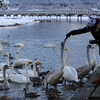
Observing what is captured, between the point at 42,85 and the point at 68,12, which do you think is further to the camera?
the point at 68,12

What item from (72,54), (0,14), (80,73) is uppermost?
(80,73)

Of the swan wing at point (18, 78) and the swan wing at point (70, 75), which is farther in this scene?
the swan wing at point (18, 78)

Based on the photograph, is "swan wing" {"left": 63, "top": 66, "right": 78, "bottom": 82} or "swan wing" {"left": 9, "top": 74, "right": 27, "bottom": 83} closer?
"swan wing" {"left": 63, "top": 66, "right": 78, "bottom": 82}

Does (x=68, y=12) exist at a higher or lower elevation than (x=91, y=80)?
lower

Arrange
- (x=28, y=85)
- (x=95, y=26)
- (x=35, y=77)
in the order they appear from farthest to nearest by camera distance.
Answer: (x=35, y=77), (x=28, y=85), (x=95, y=26)

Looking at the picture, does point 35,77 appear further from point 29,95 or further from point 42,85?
point 29,95

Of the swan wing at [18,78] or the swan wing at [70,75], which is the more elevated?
the swan wing at [70,75]

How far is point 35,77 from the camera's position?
39.2 ft

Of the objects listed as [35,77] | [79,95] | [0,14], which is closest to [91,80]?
[79,95]

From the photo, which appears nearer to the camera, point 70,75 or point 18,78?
point 70,75

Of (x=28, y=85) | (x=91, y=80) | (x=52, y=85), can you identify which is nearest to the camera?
(x=91, y=80)

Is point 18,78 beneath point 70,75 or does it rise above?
beneath

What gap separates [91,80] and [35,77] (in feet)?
10.2

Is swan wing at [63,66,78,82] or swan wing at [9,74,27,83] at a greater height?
swan wing at [63,66,78,82]
